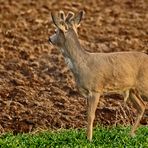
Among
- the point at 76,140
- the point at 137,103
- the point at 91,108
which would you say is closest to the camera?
the point at 76,140

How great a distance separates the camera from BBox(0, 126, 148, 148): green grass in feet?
33.7

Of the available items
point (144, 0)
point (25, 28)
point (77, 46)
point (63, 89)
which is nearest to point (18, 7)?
point (25, 28)

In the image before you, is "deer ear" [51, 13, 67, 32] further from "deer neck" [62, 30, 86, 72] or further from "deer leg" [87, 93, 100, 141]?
"deer leg" [87, 93, 100, 141]

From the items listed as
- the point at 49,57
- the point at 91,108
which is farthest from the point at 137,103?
the point at 49,57

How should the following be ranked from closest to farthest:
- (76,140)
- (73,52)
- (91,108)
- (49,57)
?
(76,140) < (91,108) < (73,52) < (49,57)

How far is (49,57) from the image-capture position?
603 inches

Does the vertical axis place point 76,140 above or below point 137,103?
below

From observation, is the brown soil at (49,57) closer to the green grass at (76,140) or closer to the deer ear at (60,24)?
the green grass at (76,140)

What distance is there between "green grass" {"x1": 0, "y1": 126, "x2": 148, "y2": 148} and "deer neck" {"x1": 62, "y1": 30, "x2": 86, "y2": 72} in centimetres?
97

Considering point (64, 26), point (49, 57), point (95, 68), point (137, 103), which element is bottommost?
point (49, 57)

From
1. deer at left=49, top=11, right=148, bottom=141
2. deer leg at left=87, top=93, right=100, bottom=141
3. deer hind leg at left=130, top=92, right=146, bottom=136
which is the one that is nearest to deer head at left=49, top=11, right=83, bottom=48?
deer at left=49, top=11, right=148, bottom=141

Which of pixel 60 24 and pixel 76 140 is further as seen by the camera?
pixel 60 24

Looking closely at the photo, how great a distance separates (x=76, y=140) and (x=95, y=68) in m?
1.03

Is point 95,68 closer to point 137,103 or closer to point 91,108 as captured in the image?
point 91,108
